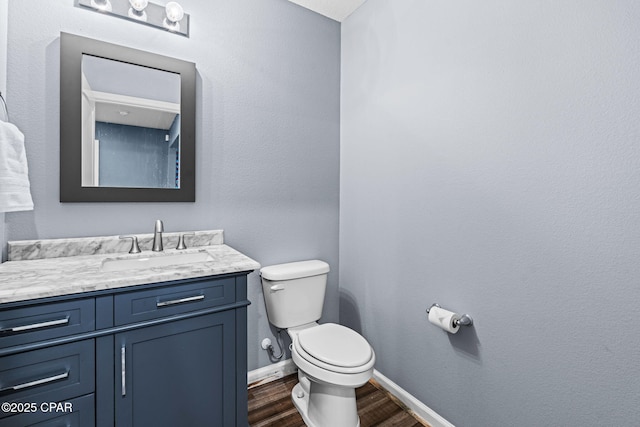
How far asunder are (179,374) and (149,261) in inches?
22.3

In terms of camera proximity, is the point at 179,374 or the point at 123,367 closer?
the point at 123,367

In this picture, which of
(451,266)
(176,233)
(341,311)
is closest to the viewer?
(451,266)

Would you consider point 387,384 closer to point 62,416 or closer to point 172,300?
point 172,300

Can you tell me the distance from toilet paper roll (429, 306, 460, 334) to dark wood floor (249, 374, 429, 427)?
0.62m

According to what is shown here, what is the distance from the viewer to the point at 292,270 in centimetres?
181

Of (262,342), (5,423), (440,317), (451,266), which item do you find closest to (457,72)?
(451,266)

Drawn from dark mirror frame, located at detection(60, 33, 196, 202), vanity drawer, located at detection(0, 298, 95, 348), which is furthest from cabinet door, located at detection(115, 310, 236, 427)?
dark mirror frame, located at detection(60, 33, 196, 202)

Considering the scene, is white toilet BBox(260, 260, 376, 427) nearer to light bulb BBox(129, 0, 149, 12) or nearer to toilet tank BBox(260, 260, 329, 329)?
toilet tank BBox(260, 260, 329, 329)

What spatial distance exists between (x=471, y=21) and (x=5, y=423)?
229 centimetres

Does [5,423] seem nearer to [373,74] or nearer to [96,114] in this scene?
[96,114]

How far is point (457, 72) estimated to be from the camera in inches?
56.6

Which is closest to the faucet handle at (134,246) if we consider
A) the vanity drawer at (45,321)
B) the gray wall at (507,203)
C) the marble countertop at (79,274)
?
the marble countertop at (79,274)

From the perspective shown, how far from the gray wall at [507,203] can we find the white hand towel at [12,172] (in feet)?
5.59

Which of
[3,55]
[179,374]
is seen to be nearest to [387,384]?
[179,374]
